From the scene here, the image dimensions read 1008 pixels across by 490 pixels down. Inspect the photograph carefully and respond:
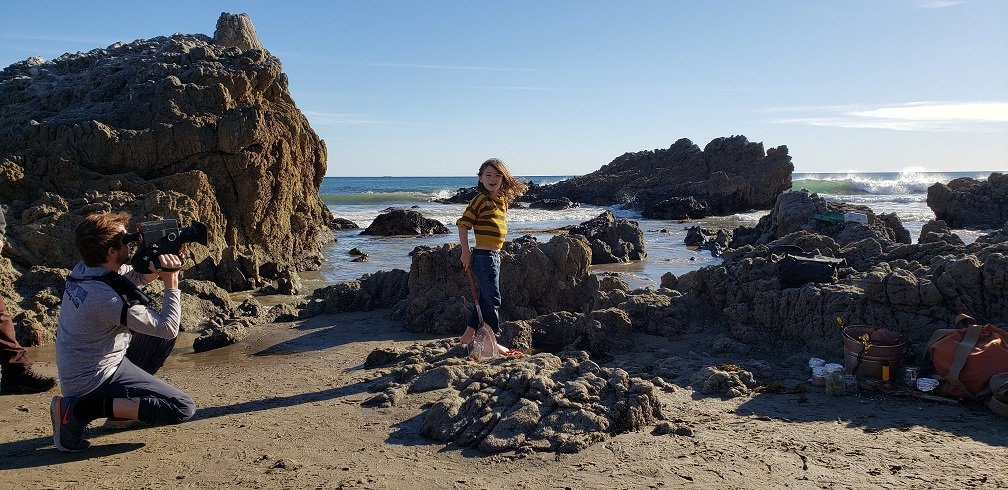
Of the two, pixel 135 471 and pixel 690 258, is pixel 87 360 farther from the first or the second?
pixel 690 258

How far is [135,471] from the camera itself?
11.0ft

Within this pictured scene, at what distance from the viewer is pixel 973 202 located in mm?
26250

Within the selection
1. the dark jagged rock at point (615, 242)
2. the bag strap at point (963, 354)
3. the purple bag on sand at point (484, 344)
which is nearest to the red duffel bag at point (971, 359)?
the bag strap at point (963, 354)

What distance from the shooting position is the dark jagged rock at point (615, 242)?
1549 cm

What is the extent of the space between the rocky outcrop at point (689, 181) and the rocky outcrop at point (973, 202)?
35.0 ft

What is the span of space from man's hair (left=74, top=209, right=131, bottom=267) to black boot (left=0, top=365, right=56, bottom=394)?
1.84m

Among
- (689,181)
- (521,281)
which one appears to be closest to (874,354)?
(521,281)

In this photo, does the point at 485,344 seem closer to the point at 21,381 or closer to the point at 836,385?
the point at 836,385

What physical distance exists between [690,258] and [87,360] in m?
14.6

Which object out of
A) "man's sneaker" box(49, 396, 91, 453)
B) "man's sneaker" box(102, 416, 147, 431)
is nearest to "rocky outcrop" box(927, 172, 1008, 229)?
"man's sneaker" box(102, 416, 147, 431)

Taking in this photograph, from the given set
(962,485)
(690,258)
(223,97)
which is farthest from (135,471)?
(690,258)

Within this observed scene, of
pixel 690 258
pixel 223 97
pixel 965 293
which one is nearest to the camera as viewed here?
pixel 965 293

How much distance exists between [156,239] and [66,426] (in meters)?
1.04

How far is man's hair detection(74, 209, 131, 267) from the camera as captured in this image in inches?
141
